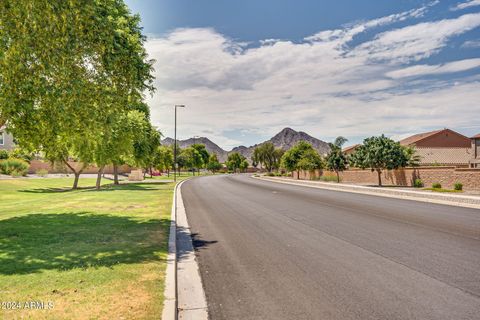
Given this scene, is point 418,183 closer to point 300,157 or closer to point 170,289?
point 300,157

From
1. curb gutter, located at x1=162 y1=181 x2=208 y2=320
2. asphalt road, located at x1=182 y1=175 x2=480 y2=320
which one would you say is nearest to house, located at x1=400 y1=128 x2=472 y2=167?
asphalt road, located at x1=182 y1=175 x2=480 y2=320

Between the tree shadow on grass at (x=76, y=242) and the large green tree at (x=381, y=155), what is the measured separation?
35728 mm

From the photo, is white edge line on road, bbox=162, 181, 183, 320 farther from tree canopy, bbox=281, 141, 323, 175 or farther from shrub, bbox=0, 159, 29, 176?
tree canopy, bbox=281, 141, 323, 175

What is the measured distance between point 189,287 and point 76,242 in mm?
4272

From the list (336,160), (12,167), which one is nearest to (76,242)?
(336,160)

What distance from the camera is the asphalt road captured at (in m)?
4.78

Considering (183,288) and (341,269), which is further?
(341,269)

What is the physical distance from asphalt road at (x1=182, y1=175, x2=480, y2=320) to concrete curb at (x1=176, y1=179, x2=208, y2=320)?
14 cm

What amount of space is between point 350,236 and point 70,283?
275 inches

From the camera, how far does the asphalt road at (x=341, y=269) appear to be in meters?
4.78

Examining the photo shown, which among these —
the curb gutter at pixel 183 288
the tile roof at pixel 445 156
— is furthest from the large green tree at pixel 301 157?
the curb gutter at pixel 183 288

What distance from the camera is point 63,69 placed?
9.78 m

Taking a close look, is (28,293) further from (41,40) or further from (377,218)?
(377,218)

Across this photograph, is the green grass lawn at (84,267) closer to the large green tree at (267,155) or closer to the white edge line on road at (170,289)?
the white edge line on road at (170,289)
